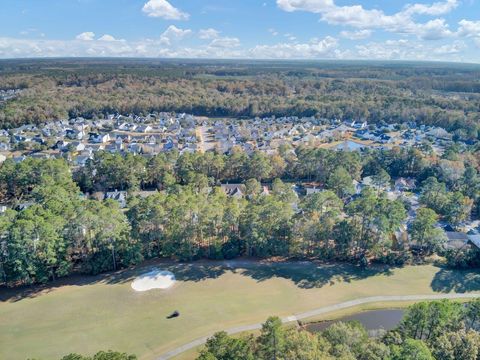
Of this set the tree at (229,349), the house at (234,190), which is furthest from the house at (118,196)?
the tree at (229,349)

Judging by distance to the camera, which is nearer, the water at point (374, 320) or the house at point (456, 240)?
the water at point (374, 320)

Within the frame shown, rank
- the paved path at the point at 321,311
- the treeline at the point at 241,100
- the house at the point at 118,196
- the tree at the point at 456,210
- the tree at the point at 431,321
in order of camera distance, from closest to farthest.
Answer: the tree at the point at 431,321 → the paved path at the point at 321,311 → the tree at the point at 456,210 → the house at the point at 118,196 → the treeline at the point at 241,100

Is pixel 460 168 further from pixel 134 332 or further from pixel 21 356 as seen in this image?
pixel 21 356

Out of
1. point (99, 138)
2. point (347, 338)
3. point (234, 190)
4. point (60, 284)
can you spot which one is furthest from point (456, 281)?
point (99, 138)

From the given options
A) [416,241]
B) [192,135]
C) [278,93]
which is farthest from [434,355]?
[278,93]

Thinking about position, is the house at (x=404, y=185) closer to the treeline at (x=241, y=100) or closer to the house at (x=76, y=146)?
the treeline at (x=241, y=100)

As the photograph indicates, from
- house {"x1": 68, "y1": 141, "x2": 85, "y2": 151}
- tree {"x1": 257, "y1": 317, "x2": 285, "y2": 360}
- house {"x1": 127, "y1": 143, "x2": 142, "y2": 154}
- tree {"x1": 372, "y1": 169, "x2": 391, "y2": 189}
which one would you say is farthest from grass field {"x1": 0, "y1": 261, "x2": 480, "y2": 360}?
house {"x1": 68, "y1": 141, "x2": 85, "y2": 151}

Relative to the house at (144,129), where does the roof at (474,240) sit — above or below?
below

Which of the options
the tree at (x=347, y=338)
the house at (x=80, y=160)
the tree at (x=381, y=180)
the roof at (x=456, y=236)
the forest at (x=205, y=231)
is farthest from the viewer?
the house at (x=80, y=160)
